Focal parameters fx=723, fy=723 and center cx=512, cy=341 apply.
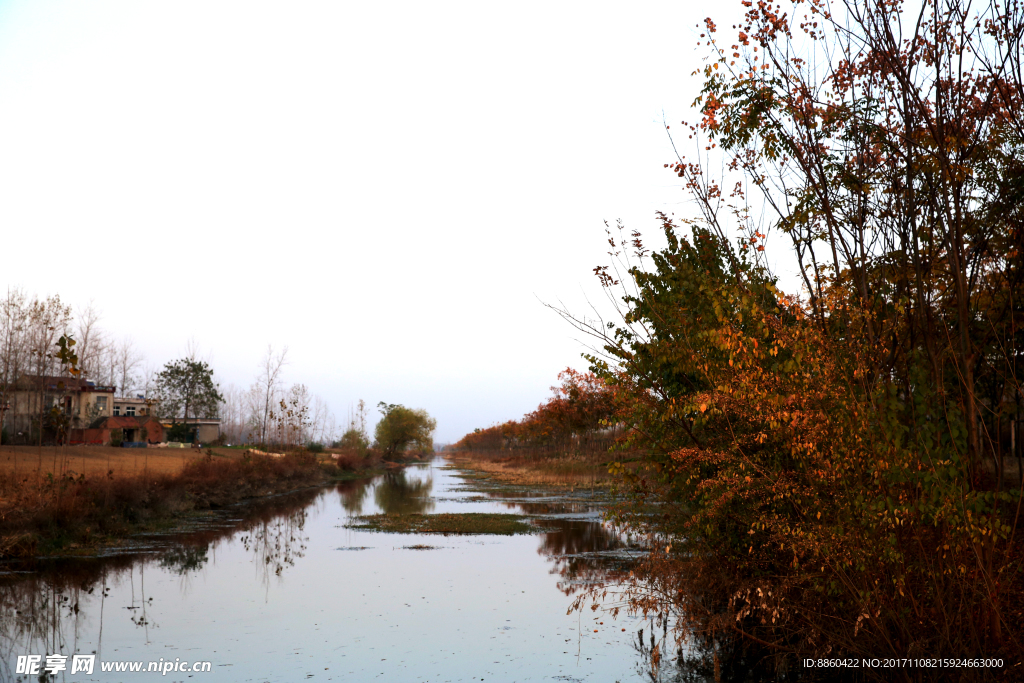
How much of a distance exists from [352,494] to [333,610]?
28083 mm

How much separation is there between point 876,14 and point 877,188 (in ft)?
6.60

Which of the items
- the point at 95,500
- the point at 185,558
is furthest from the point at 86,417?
the point at 185,558

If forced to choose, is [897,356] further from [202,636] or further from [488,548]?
[488,548]

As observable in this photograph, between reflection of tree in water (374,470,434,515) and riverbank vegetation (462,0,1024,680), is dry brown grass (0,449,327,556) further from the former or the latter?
riverbank vegetation (462,0,1024,680)

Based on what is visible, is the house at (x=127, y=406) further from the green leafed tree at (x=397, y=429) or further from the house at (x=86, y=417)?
the green leafed tree at (x=397, y=429)

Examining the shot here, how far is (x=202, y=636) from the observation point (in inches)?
421

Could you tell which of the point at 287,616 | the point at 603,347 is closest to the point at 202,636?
the point at 287,616

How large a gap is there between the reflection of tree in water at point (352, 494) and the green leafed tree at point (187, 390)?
111ft

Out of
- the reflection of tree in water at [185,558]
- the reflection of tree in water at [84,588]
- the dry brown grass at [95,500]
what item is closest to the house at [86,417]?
the dry brown grass at [95,500]

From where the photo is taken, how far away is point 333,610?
40.9 ft

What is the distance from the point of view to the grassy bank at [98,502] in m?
17.0

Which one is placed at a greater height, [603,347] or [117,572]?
[603,347]

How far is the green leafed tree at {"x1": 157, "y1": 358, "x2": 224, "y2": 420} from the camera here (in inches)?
3014

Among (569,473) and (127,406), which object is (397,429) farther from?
(569,473)
